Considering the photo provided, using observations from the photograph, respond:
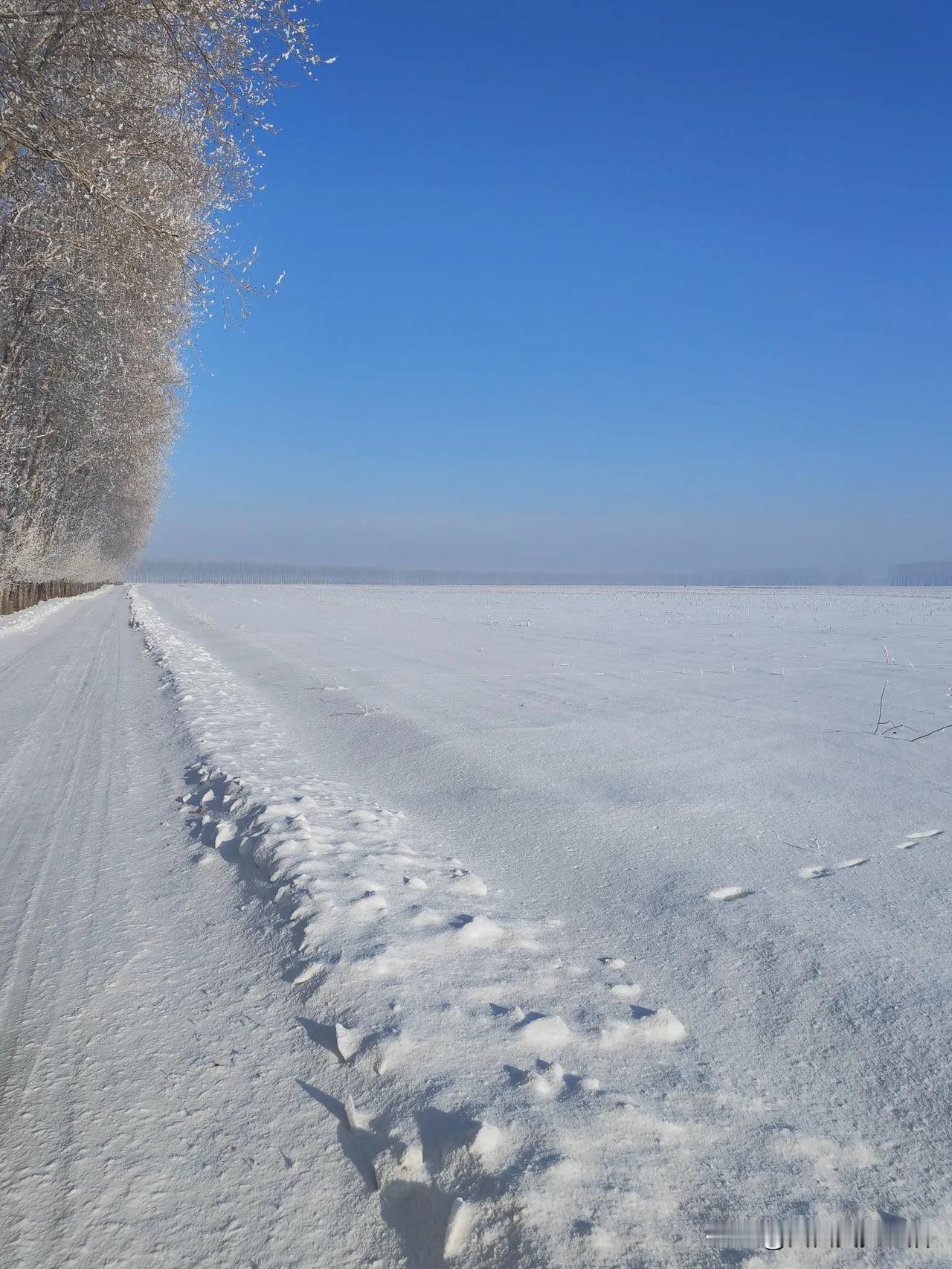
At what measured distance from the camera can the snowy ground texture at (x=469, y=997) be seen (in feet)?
7.04

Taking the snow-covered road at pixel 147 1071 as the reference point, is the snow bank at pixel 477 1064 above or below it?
above

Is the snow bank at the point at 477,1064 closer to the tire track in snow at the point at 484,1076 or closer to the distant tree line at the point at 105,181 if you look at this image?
the tire track in snow at the point at 484,1076

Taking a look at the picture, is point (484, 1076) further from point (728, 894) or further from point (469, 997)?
point (728, 894)

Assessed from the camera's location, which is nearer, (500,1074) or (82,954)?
(500,1074)

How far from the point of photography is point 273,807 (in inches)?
219

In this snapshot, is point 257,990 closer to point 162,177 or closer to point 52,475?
point 162,177

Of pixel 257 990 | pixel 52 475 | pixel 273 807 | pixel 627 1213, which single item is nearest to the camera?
pixel 627 1213

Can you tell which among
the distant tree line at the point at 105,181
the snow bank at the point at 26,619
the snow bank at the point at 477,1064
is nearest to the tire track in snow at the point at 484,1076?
the snow bank at the point at 477,1064

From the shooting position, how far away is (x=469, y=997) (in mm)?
3148

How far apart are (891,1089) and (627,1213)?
1.22 meters

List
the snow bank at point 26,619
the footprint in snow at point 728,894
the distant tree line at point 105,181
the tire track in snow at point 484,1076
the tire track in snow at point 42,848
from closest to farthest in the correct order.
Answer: the tire track in snow at point 484,1076
the tire track in snow at point 42,848
the footprint in snow at point 728,894
the distant tree line at point 105,181
the snow bank at point 26,619

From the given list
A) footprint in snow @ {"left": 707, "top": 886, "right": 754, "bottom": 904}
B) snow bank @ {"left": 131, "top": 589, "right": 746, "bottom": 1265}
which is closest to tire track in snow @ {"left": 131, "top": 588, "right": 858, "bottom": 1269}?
snow bank @ {"left": 131, "top": 589, "right": 746, "bottom": 1265}

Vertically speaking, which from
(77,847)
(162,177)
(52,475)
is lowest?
(77,847)

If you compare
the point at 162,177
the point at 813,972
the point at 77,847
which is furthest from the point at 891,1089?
the point at 162,177
